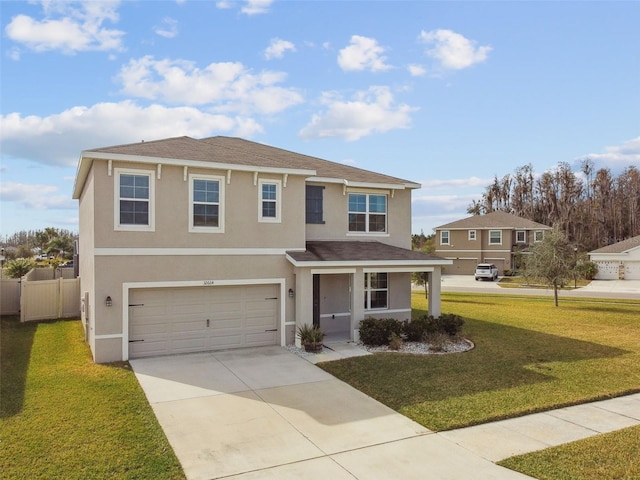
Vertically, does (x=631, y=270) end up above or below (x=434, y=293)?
below

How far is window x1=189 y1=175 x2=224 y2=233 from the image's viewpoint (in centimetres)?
1310

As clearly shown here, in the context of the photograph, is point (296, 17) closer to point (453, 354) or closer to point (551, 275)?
point (453, 354)

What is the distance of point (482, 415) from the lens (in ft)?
27.0

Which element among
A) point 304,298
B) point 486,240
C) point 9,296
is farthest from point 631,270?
point 9,296

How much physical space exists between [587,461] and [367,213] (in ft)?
37.4

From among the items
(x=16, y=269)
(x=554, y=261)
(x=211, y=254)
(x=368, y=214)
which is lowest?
(x=16, y=269)

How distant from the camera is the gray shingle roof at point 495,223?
45.6 metres

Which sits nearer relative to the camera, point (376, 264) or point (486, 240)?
point (376, 264)

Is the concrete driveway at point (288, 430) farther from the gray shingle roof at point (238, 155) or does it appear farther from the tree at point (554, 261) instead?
the tree at point (554, 261)

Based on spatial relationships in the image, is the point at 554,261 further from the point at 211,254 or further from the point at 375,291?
the point at 211,254

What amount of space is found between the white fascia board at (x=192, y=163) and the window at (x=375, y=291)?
4664mm

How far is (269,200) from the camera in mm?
14086

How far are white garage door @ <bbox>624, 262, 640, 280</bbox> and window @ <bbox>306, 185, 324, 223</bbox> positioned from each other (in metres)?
39.5

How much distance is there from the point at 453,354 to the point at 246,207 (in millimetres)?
7309
